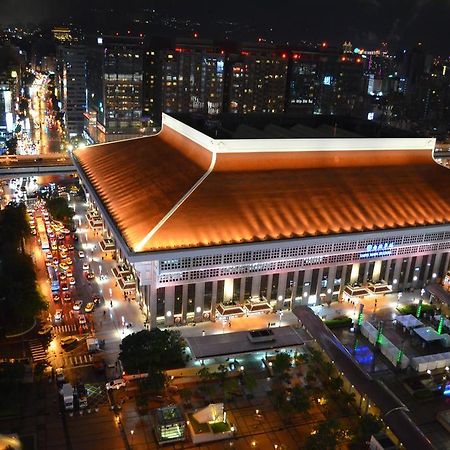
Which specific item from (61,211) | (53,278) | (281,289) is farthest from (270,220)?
(61,211)

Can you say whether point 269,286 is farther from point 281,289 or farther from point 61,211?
point 61,211

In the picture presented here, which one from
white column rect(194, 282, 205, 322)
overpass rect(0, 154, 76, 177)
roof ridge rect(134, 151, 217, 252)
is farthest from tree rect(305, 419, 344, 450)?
overpass rect(0, 154, 76, 177)

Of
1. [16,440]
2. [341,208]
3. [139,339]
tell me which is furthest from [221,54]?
[16,440]

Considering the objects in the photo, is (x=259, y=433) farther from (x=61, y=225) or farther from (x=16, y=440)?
(x=61, y=225)

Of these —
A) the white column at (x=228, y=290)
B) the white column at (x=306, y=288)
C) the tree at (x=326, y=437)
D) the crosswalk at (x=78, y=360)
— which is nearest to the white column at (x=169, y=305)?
the white column at (x=228, y=290)

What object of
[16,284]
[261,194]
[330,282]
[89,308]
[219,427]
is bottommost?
[89,308]

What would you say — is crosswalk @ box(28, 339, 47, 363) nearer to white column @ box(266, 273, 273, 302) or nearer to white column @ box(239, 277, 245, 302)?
white column @ box(239, 277, 245, 302)
